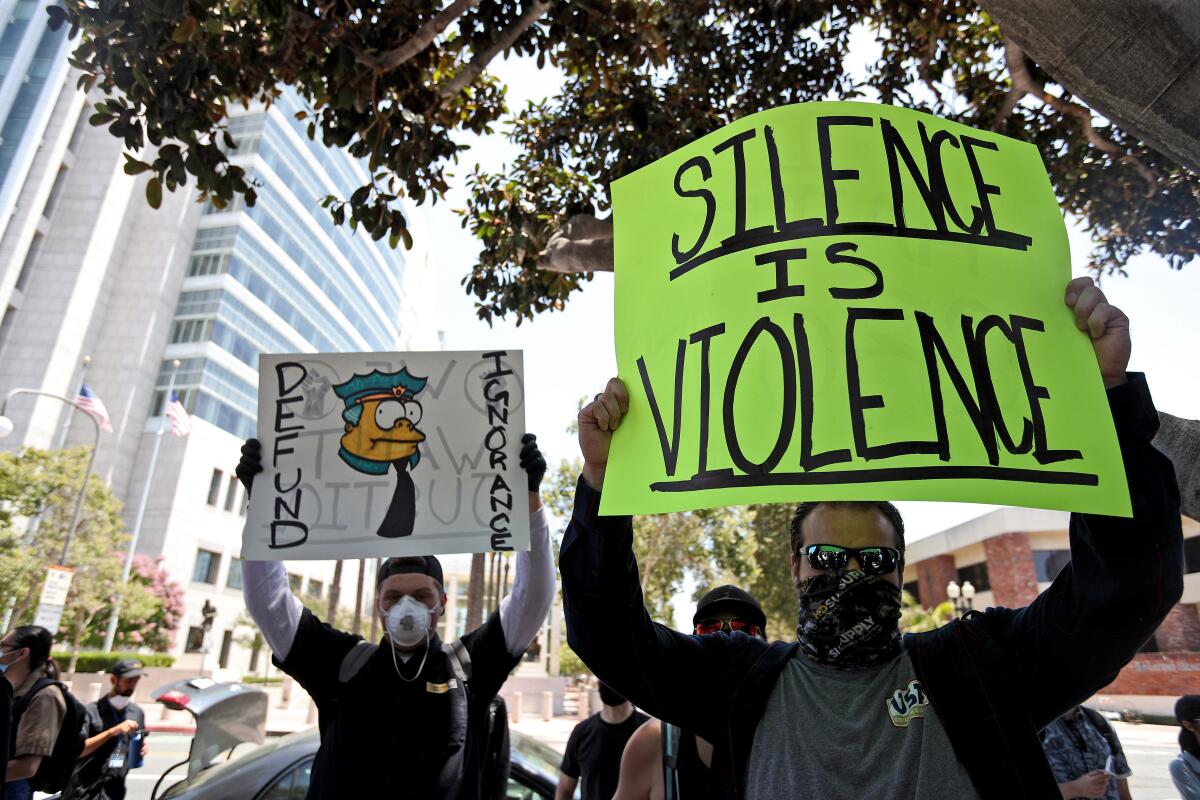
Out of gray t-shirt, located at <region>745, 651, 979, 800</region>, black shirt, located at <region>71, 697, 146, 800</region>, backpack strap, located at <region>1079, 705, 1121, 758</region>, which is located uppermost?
gray t-shirt, located at <region>745, 651, 979, 800</region>

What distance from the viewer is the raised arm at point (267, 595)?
2582 millimetres

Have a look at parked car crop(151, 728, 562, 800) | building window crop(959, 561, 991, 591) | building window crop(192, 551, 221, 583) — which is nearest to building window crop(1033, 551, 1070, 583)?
building window crop(959, 561, 991, 591)

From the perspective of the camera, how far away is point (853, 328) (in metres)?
1.33

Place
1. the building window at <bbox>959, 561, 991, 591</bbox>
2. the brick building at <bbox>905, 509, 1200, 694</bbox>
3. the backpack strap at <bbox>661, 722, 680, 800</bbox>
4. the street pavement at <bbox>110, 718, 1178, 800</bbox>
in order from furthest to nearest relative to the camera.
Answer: the building window at <bbox>959, 561, 991, 591</bbox> < the street pavement at <bbox>110, 718, 1178, 800</bbox> < the brick building at <bbox>905, 509, 1200, 694</bbox> < the backpack strap at <bbox>661, 722, 680, 800</bbox>

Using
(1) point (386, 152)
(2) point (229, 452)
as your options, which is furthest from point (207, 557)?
(1) point (386, 152)

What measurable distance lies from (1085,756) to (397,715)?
2920 millimetres

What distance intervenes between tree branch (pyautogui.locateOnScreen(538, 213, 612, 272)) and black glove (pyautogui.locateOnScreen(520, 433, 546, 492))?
238 centimetres

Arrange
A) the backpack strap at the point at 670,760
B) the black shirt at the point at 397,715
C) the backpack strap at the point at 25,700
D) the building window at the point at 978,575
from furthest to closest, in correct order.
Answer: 1. the building window at the point at 978,575
2. the backpack strap at the point at 25,700
3. the black shirt at the point at 397,715
4. the backpack strap at the point at 670,760

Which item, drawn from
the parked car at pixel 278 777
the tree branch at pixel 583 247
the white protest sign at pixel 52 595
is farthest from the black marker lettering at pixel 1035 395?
the white protest sign at pixel 52 595

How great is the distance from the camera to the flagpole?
30.4 m

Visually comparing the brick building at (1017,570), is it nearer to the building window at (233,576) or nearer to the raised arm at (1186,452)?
the raised arm at (1186,452)

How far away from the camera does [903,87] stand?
20.2 feet

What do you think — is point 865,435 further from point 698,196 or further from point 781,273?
point 698,196

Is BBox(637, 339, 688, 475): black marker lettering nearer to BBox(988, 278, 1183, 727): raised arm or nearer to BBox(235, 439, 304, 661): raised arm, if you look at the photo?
BBox(988, 278, 1183, 727): raised arm
